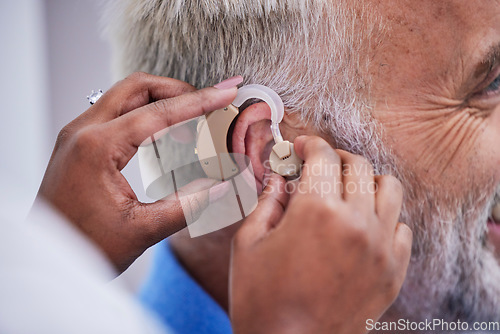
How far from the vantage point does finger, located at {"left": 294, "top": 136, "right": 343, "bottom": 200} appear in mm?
671

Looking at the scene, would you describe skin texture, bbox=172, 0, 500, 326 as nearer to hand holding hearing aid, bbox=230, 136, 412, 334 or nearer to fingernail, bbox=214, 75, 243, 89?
fingernail, bbox=214, 75, 243, 89

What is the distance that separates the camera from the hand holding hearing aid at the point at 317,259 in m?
0.66

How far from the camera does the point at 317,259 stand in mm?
658

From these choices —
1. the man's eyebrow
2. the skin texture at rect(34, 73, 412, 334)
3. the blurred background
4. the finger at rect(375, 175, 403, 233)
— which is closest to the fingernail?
the skin texture at rect(34, 73, 412, 334)

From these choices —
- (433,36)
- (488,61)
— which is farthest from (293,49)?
(488,61)

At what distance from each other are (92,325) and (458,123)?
0.78 metres

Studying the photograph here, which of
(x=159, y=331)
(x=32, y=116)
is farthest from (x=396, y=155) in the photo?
(x=32, y=116)

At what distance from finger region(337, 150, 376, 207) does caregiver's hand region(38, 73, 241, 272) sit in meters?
0.26

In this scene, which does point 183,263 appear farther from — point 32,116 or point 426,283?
point 32,116

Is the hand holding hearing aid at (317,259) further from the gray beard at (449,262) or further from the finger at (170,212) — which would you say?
the gray beard at (449,262)

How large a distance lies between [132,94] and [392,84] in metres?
0.49

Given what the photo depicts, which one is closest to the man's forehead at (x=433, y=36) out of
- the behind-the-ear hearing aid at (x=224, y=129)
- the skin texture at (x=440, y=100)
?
the skin texture at (x=440, y=100)

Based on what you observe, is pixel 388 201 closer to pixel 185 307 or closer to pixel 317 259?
pixel 317 259

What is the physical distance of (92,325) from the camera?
729 millimetres
